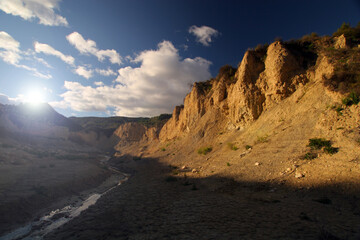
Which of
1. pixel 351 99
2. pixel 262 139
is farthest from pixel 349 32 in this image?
pixel 262 139

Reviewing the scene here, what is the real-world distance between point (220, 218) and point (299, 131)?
28.3 feet

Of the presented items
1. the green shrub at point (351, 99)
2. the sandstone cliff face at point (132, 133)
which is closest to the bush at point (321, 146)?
the green shrub at point (351, 99)

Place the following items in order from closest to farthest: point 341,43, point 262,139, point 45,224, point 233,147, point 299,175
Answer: point 299,175, point 45,224, point 341,43, point 262,139, point 233,147

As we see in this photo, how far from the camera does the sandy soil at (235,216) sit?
14.3ft

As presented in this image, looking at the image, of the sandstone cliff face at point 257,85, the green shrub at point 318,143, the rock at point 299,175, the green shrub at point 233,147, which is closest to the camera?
the rock at point 299,175

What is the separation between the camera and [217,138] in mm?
20594

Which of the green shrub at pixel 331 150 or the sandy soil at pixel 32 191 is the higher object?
the green shrub at pixel 331 150

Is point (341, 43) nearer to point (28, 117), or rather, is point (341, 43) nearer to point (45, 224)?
point (45, 224)

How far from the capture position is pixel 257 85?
1764cm

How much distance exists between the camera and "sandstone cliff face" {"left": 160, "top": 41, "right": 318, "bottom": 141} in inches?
595

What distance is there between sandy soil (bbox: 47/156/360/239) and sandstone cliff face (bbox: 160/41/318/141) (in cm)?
1053

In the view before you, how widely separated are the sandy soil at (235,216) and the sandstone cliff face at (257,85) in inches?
415

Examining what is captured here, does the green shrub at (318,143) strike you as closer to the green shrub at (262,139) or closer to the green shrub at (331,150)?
the green shrub at (331,150)

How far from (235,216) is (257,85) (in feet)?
50.8
